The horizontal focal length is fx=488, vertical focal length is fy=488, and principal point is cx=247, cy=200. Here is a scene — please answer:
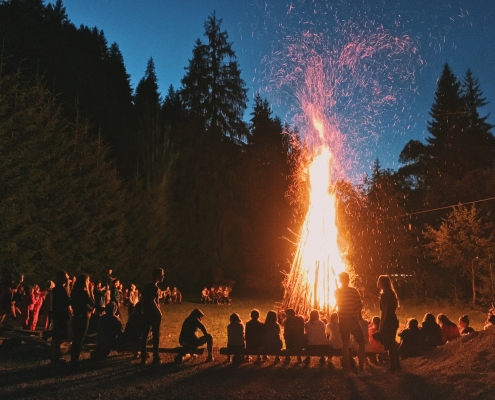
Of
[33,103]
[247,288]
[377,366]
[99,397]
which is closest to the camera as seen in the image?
[99,397]

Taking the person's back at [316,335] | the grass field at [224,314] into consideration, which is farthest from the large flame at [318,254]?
the person's back at [316,335]

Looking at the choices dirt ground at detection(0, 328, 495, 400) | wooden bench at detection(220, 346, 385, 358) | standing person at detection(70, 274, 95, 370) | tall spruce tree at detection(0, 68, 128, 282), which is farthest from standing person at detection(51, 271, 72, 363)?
tall spruce tree at detection(0, 68, 128, 282)

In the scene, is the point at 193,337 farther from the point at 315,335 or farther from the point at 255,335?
the point at 315,335

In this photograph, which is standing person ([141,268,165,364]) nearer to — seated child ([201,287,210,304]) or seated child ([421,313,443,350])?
seated child ([421,313,443,350])

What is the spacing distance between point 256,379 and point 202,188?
3058 cm

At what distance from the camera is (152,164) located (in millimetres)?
40531

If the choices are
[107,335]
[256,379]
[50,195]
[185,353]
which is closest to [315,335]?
[256,379]

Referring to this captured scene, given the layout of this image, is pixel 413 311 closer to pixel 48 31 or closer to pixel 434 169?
pixel 434 169

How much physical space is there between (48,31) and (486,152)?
4879cm

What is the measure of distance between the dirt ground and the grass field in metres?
4.02

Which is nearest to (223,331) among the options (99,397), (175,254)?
(99,397)

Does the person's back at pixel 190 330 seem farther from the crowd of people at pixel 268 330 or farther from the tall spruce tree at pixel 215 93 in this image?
the tall spruce tree at pixel 215 93

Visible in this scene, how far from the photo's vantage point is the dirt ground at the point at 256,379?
691cm

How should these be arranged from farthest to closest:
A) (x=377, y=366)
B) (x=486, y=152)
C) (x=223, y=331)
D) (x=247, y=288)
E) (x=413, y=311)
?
(x=486, y=152)
(x=247, y=288)
(x=413, y=311)
(x=223, y=331)
(x=377, y=366)
